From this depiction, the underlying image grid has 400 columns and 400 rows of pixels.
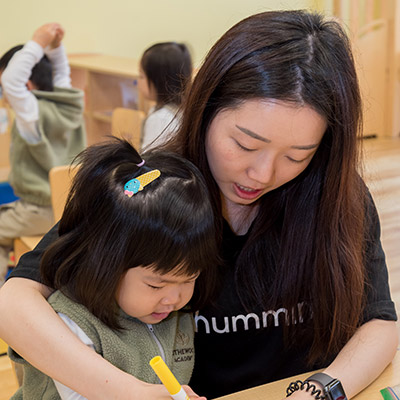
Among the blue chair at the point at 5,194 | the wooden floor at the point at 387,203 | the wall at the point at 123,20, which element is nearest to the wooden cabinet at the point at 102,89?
the wall at the point at 123,20

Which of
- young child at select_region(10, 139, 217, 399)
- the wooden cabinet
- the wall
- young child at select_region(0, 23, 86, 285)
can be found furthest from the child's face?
the wall

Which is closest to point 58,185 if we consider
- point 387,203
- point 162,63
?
point 162,63

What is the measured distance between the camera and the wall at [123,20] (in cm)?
407

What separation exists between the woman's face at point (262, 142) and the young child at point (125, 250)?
0.19 ft

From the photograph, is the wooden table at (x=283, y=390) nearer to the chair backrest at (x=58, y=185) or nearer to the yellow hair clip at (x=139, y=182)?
the yellow hair clip at (x=139, y=182)

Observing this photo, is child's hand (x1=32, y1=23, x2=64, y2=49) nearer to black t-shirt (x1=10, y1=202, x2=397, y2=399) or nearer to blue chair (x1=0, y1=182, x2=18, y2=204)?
blue chair (x1=0, y1=182, x2=18, y2=204)

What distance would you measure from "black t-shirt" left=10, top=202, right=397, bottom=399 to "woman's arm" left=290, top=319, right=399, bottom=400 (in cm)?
3

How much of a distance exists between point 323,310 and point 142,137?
4.99 ft

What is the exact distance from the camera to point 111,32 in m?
4.50

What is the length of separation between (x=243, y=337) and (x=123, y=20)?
12.6ft

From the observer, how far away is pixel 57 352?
780mm

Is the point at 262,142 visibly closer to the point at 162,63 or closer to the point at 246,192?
the point at 246,192

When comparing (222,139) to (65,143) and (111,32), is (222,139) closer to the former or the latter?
(65,143)

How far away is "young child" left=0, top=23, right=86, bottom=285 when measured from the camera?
2.29 meters
